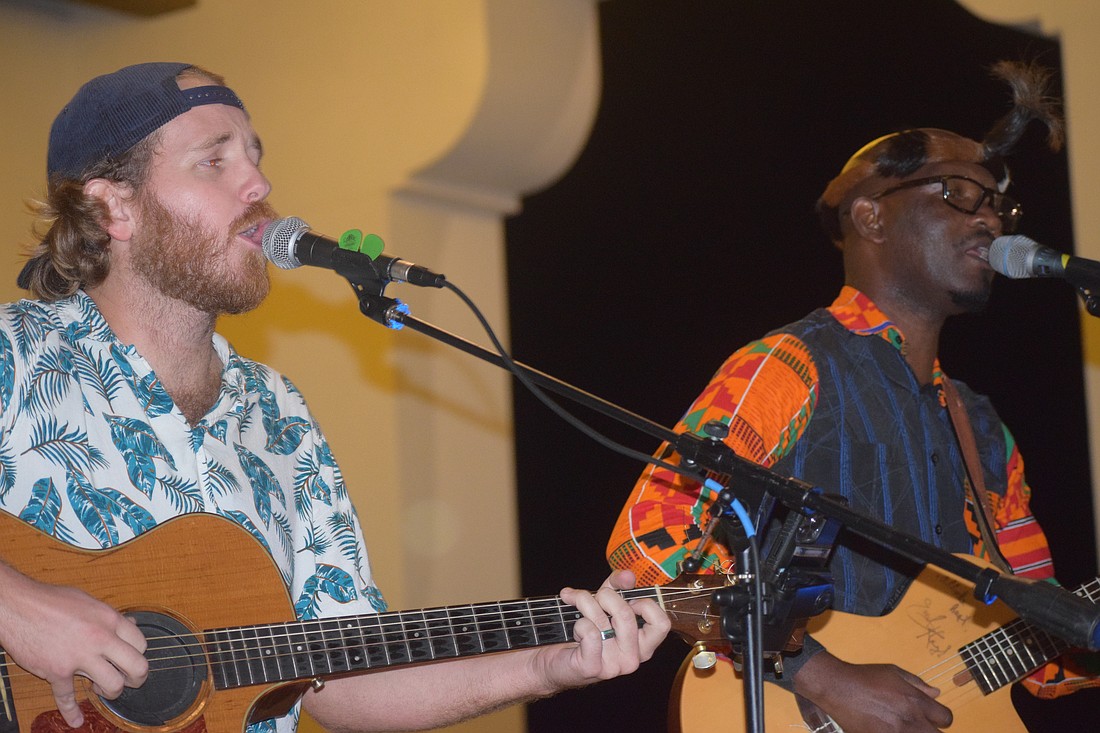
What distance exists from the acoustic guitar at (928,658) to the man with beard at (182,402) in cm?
63

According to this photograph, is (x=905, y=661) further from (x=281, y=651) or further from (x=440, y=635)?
(x=281, y=651)

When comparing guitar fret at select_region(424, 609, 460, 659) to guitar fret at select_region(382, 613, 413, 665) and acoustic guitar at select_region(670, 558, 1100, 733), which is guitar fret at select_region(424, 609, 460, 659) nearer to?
guitar fret at select_region(382, 613, 413, 665)

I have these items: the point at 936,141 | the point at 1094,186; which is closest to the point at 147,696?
the point at 936,141

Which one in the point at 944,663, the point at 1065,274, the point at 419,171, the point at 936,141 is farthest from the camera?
the point at 419,171

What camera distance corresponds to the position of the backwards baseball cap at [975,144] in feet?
12.2

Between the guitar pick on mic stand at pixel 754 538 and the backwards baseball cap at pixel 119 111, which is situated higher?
the backwards baseball cap at pixel 119 111

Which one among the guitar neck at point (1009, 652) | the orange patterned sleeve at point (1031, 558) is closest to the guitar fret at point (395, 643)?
the guitar neck at point (1009, 652)

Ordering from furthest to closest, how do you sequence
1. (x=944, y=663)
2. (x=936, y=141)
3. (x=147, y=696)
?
(x=936, y=141), (x=944, y=663), (x=147, y=696)

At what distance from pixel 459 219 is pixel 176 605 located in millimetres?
3374

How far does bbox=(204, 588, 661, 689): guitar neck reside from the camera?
7.00 feet

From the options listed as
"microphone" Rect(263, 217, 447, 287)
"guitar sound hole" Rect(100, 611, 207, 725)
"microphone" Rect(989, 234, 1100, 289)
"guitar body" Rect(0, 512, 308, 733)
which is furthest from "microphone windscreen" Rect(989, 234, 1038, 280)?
"guitar sound hole" Rect(100, 611, 207, 725)

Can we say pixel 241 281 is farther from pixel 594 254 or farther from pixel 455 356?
pixel 594 254

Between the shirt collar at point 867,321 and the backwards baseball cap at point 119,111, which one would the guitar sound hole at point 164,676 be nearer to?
the backwards baseball cap at point 119,111

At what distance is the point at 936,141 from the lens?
12.3 ft
